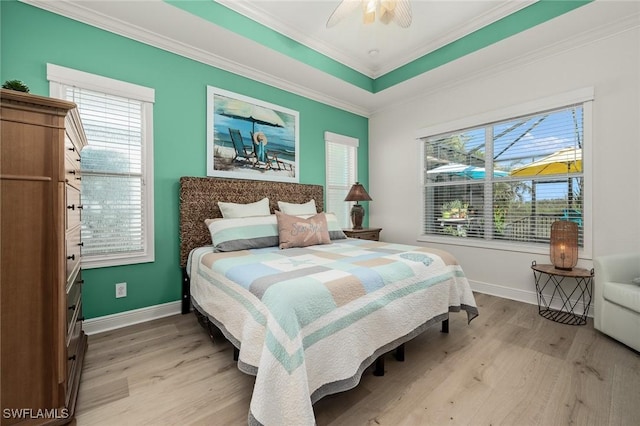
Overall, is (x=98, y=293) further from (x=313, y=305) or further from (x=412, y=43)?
(x=412, y=43)

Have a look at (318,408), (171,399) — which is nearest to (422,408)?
(318,408)

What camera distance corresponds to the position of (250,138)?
3.25m

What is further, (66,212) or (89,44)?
(89,44)

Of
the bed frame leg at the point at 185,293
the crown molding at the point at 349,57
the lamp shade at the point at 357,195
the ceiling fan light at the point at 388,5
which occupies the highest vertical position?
the crown molding at the point at 349,57

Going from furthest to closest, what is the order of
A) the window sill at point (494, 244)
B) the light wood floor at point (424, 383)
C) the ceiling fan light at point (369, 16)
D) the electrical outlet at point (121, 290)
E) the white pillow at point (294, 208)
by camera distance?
the white pillow at point (294, 208) → the window sill at point (494, 244) → the electrical outlet at point (121, 290) → the ceiling fan light at point (369, 16) → the light wood floor at point (424, 383)

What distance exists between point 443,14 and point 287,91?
6.27 ft

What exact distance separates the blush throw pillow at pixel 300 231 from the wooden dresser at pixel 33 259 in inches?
61.4

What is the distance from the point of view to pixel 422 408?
1.44 m

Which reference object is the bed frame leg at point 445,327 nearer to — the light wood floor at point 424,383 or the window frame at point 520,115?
the light wood floor at point 424,383

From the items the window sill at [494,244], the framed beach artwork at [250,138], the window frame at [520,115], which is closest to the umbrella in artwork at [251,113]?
the framed beach artwork at [250,138]

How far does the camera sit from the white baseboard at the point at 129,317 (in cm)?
230

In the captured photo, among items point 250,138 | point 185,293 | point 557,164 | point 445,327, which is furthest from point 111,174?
point 557,164

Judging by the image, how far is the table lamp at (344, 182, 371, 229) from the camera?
12.7ft

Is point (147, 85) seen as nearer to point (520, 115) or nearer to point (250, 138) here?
point (250, 138)
